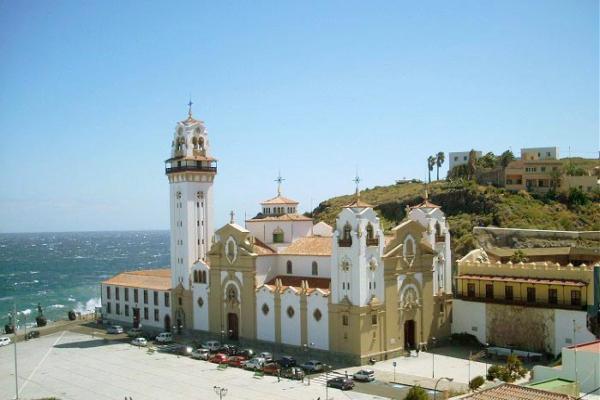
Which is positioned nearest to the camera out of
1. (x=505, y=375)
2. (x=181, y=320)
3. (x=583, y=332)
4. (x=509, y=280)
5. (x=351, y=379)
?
(x=505, y=375)

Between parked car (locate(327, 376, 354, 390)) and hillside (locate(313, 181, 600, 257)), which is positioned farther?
hillside (locate(313, 181, 600, 257))

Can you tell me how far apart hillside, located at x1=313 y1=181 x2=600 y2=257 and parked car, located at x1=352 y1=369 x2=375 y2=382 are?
39598 mm

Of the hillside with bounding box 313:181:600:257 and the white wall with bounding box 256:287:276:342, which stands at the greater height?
the hillside with bounding box 313:181:600:257

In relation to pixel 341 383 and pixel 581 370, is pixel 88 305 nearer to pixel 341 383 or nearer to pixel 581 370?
pixel 341 383

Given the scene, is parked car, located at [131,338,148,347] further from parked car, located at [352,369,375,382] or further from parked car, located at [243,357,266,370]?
parked car, located at [352,369,375,382]

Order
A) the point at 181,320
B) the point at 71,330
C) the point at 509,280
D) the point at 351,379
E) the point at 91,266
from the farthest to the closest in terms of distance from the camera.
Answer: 1. the point at 91,266
2. the point at 71,330
3. the point at 181,320
4. the point at 509,280
5. the point at 351,379

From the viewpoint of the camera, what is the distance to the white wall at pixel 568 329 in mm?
47281

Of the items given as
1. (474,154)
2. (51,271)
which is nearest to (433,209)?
(474,154)

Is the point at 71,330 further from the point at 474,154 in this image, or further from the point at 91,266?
the point at 91,266

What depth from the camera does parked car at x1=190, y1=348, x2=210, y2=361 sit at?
51.4 m

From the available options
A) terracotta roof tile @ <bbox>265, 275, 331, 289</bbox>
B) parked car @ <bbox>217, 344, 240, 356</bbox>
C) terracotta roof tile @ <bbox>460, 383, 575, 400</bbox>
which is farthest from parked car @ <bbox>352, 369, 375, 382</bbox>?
terracotta roof tile @ <bbox>460, 383, 575, 400</bbox>

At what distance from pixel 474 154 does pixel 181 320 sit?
65353 millimetres

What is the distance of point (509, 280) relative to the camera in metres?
51.4

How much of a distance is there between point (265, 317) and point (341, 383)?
13.0m
